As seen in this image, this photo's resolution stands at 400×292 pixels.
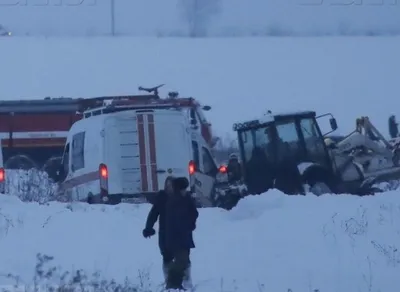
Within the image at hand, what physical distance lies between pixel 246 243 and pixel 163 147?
5.94m

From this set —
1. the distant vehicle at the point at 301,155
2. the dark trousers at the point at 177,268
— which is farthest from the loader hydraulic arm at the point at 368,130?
the dark trousers at the point at 177,268

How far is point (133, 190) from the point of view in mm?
21188

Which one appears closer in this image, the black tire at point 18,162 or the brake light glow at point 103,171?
the brake light glow at point 103,171

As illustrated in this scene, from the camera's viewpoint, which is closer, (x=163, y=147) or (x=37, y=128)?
(x=163, y=147)

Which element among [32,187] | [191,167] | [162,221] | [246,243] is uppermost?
[32,187]

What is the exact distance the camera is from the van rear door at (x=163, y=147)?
21.0 metres

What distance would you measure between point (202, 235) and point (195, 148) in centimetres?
584

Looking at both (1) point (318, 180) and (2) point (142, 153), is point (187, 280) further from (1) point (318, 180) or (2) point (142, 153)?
(1) point (318, 180)

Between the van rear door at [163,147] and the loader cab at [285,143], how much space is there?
2.52 m

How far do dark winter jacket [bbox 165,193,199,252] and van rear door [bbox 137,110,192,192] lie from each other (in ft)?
28.7

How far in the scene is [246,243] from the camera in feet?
50.9

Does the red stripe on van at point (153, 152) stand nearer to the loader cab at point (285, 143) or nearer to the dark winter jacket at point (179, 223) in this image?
the loader cab at point (285, 143)

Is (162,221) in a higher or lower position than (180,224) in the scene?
higher

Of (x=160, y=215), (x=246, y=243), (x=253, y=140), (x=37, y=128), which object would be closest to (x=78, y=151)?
(x=253, y=140)
